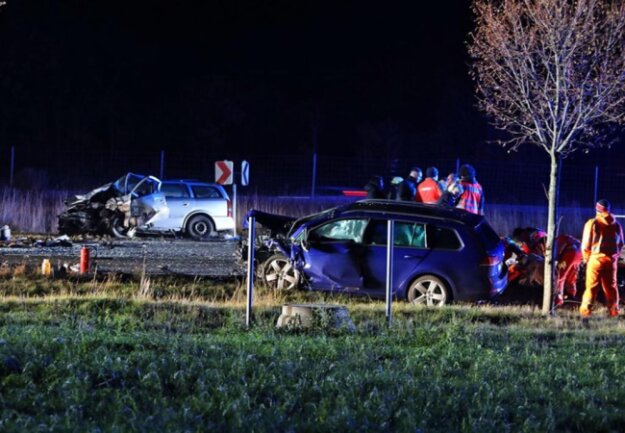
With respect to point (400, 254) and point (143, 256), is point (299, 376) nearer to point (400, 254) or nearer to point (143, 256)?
point (400, 254)

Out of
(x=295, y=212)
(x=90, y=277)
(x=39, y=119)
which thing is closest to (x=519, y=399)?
(x=90, y=277)

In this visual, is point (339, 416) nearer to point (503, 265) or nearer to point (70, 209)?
point (503, 265)

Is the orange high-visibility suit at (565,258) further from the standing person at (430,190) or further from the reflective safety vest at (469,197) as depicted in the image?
Answer: the standing person at (430,190)

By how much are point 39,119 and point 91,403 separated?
49966 mm

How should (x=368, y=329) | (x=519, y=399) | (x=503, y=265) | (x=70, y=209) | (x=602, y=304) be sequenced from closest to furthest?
(x=519, y=399)
(x=368, y=329)
(x=503, y=265)
(x=602, y=304)
(x=70, y=209)

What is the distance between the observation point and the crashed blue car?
1569 cm

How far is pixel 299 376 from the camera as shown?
29.1 feet

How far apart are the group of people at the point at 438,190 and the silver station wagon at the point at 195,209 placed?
661 cm

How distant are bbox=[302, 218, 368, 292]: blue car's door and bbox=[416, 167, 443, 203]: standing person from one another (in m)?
3.10

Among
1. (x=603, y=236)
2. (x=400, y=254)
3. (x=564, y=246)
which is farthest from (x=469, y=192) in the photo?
(x=400, y=254)

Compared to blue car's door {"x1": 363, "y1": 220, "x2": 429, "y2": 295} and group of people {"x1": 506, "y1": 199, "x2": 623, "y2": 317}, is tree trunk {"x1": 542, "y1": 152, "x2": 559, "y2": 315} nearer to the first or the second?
group of people {"x1": 506, "y1": 199, "x2": 623, "y2": 317}

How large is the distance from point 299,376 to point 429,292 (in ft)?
23.5

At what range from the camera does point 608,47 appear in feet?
49.5

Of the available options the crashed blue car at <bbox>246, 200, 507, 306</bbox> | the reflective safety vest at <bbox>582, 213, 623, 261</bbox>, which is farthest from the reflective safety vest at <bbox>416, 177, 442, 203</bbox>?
the reflective safety vest at <bbox>582, 213, 623, 261</bbox>
